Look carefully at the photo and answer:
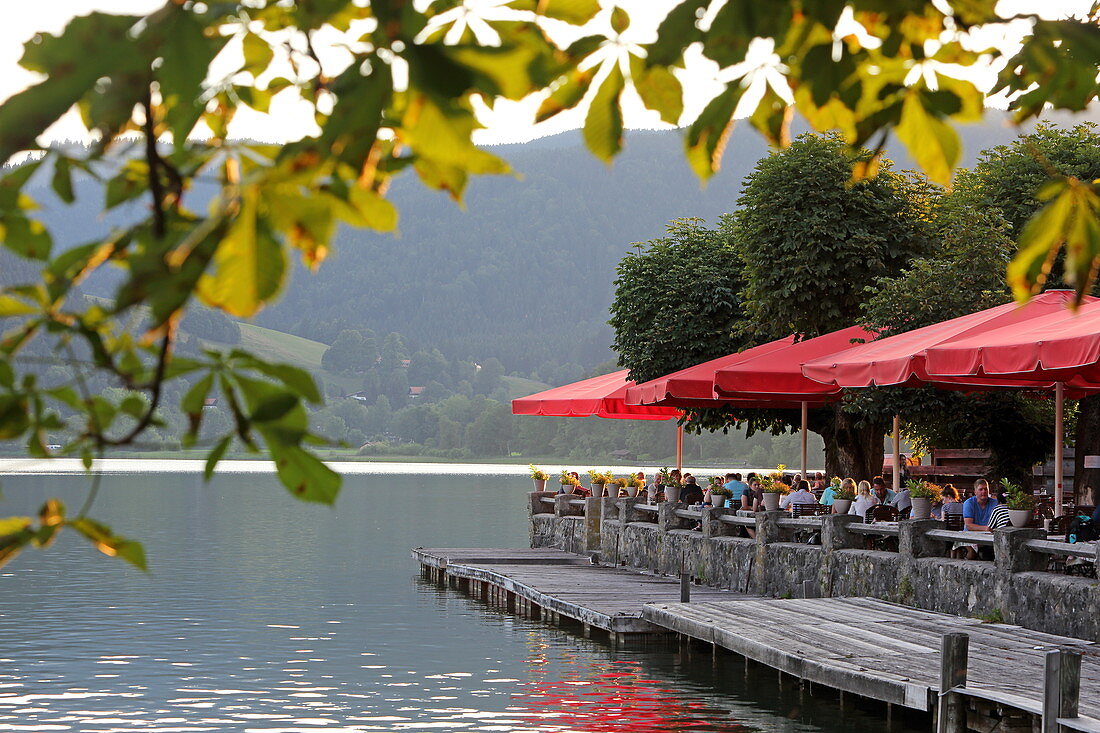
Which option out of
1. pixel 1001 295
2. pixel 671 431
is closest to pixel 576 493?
pixel 1001 295

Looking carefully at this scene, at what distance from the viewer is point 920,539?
15.2 meters

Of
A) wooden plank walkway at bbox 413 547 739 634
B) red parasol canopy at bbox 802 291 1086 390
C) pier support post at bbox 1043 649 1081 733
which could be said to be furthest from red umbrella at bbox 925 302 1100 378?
wooden plank walkway at bbox 413 547 739 634

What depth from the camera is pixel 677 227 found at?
33.0 metres

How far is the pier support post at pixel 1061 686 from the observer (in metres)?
8.89

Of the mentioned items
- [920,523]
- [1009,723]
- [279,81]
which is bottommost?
[1009,723]

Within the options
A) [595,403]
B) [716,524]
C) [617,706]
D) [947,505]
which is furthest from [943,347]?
[595,403]

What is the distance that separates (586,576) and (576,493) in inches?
239

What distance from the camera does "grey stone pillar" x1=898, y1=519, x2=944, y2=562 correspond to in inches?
595

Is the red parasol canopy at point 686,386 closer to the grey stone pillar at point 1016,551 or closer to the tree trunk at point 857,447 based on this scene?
the tree trunk at point 857,447

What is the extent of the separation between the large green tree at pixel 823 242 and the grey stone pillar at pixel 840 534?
7.39m

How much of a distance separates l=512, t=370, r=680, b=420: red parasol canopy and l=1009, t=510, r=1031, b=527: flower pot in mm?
11281

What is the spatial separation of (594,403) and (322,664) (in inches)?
295

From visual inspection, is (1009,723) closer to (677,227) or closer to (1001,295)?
(1001,295)

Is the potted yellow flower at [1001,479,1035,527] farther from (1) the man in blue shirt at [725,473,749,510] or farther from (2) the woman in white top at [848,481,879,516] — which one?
(1) the man in blue shirt at [725,473,749,510]
